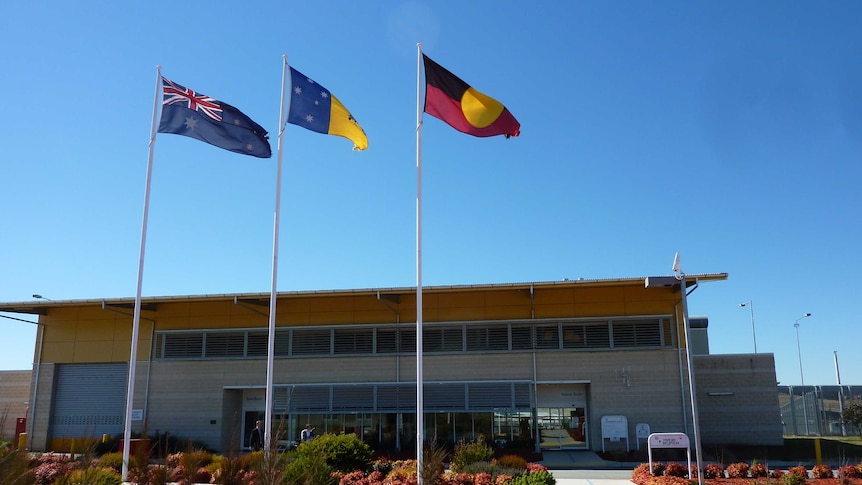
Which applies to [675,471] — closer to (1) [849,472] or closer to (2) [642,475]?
(2) [642,475]

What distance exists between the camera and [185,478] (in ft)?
37.3

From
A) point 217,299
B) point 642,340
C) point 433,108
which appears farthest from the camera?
point 217,299

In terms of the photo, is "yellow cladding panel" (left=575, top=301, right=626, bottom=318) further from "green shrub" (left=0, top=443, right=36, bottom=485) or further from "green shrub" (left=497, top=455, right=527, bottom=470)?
"green shrub" (left=0, top=443, right=36, bottom=485)

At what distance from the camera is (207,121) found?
60.1 feet

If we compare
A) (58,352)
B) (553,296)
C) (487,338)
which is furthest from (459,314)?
(58,352)

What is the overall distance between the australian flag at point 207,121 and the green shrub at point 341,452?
7.39 metres

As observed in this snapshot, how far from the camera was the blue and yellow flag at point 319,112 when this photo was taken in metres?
18.3

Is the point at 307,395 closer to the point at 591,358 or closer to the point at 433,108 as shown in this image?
the point at 591,358

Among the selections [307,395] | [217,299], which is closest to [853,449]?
[307,395]

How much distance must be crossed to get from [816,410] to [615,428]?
21.3 m

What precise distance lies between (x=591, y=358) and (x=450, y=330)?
6.11 m

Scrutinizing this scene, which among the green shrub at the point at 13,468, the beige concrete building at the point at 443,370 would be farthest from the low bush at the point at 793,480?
the green shrub at the point at 13,468

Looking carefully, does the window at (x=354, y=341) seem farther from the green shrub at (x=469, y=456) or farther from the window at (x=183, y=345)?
the green shrub at (x=469, y=456)

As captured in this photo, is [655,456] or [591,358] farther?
[591,358]
